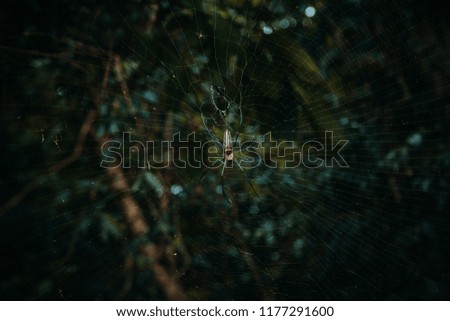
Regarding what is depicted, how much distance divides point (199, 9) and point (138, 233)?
26.1 inches

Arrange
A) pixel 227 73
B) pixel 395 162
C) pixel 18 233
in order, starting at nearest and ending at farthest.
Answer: pixel 18 233, pixel 227 73, pixel 395 162

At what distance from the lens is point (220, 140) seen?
1322mm

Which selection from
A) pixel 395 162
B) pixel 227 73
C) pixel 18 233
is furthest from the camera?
pixel 395 162

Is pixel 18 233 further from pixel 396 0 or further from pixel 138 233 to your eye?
pixel 396 0

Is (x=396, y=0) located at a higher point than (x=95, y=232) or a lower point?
higher

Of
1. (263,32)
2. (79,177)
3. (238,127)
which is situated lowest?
(79,177)

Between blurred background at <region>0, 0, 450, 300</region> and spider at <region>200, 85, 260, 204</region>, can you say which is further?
spider at <region>200, 85, 260, 204</region>

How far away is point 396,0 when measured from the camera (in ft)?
4.28

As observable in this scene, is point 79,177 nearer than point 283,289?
Yes

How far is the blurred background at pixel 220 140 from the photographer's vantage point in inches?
46.6

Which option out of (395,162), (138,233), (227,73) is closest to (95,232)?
(138,233)

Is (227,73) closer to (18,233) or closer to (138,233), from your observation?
(138,233)

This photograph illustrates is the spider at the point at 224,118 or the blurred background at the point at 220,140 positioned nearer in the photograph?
the blurred background at the point at 220,140

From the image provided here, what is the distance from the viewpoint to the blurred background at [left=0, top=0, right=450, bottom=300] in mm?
1185
